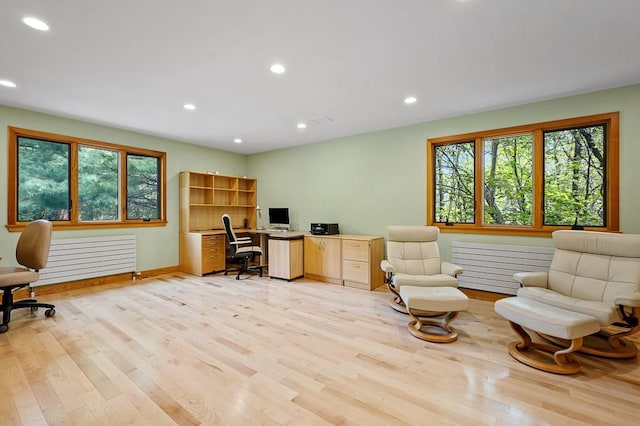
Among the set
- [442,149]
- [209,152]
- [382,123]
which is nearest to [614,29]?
[442,149]

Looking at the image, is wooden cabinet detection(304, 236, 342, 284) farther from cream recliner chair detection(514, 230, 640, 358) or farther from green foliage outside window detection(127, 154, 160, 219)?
green foliage outside window detection(127, 154, 160, 219)

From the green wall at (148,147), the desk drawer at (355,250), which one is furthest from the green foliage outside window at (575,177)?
the green wall at (148,147)

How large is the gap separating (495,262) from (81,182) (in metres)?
6.29

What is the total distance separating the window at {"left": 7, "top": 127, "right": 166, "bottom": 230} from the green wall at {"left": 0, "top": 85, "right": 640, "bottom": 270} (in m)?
0.12

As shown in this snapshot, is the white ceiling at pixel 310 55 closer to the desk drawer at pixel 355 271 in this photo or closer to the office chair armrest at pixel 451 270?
the office chair armrest at pixel 451 270

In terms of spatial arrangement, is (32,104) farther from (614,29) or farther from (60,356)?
(614,29)

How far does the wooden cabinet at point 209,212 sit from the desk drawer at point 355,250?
2516mm

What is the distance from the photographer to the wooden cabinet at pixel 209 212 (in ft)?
17.8

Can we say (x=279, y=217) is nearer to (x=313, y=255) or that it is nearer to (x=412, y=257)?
(x=313, y=255)

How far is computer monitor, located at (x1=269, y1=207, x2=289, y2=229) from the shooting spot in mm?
5996

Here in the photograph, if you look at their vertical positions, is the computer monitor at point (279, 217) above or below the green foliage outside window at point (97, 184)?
below

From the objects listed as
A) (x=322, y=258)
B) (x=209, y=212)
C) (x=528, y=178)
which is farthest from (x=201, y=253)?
(x=528, y=178)

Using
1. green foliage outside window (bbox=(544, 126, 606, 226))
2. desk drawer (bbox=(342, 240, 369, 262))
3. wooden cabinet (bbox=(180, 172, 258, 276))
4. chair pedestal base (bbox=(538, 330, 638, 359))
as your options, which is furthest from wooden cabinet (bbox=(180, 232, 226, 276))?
green foliage outside window (bbox=(544, 126, 606, 226))

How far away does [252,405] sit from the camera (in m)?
1.82
